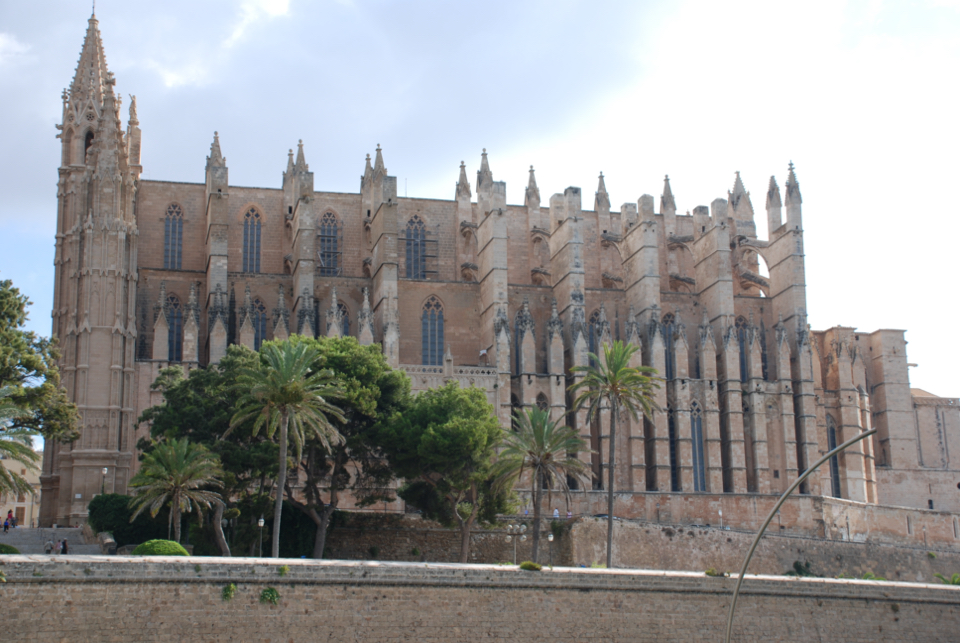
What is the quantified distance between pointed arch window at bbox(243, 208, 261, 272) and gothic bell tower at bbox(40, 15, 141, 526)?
8780 millimetres

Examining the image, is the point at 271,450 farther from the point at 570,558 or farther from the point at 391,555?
the point at 570,558

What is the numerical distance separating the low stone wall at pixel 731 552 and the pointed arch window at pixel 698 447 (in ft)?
28.0

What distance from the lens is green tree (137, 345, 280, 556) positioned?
127 feet

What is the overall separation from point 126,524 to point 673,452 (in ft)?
94.1

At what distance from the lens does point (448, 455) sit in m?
40.6

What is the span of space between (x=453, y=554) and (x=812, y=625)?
14423 millimetres

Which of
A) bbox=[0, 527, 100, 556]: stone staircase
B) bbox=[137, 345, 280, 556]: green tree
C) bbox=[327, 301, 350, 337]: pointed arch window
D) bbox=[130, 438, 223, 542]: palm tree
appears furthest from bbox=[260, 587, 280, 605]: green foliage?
bbox=[327, 301, 350, 337]: pointed arch window

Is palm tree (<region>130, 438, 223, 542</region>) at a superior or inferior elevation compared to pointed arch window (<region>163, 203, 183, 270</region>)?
inferior

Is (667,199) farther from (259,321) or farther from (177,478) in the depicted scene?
(177,478)

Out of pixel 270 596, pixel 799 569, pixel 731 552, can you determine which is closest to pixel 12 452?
pixel 270 596

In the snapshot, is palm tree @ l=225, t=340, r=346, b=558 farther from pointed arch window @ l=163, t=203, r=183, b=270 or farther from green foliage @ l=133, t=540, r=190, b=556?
pointed arch window @ l=163, t=203, r=183, b=270

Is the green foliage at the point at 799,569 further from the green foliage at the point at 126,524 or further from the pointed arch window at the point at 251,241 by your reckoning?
the pointed arch window at the point at 251,241

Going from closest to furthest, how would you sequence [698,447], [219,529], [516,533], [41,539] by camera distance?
1. [219,529]
2. [41,539]
3. [516,533]
4. [698,447]

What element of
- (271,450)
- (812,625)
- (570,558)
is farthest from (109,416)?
(812,625)
